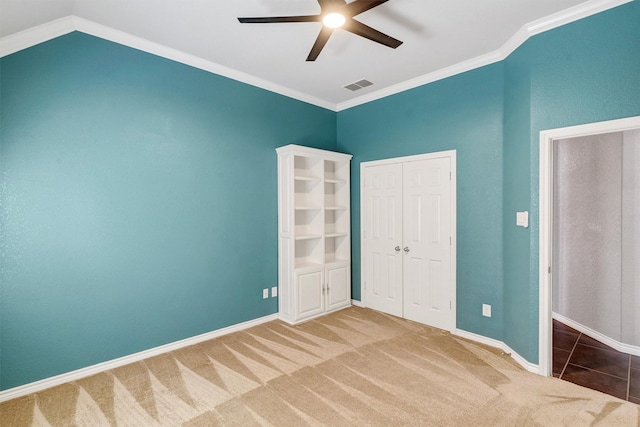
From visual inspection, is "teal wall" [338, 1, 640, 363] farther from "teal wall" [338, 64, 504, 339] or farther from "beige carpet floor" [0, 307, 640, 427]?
"beige carpet floor" [0, 307, 640, 427]

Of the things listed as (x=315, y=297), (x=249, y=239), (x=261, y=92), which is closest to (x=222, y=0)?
(x=261, y=92)

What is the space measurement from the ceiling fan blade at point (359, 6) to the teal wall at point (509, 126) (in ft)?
5.41

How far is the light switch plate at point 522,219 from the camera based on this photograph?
2742mm

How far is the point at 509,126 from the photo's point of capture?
3023 mm

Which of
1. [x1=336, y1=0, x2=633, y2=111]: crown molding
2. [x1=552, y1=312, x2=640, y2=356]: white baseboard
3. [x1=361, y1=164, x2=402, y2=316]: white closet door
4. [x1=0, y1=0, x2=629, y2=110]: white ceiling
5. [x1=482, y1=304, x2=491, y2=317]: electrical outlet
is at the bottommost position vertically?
[x1=552, y1=312, x2=640, y2=356]: white baseboard

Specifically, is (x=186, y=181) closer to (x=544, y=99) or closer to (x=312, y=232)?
(x=312, y=232)

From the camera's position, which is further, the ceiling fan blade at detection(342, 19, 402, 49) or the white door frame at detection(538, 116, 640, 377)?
the white door frame at detection(538, 116, 640, 377)

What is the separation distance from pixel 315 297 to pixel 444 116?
273 centimetres

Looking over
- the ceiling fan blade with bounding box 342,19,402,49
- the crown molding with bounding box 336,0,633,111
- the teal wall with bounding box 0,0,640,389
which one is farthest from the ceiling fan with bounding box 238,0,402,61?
the teal wall with bounding box 0,0,640,389

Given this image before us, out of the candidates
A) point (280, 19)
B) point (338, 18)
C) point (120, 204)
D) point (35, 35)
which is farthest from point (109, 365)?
point (338, 18)

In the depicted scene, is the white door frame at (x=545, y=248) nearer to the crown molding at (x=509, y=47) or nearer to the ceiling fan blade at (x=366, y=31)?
the crown molding at (x=509, y=47)

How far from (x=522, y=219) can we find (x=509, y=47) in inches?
65.5

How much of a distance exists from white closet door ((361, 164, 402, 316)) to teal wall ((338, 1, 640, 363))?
357 mm

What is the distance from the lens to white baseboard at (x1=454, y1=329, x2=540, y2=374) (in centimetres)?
267
